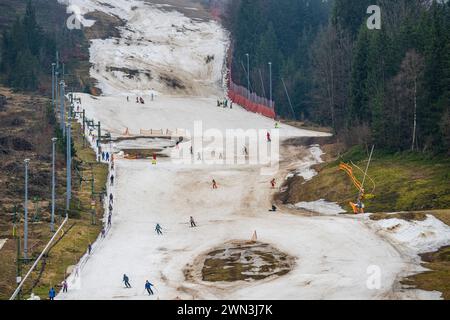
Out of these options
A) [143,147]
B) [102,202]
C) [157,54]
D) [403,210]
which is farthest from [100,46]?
[403,210]

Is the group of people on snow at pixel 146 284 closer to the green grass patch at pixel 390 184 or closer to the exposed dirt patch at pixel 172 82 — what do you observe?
the green grass patch at pixel 390 184

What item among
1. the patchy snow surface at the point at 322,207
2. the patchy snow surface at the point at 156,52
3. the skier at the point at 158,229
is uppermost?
the patchy snow surface at the point at 156,52

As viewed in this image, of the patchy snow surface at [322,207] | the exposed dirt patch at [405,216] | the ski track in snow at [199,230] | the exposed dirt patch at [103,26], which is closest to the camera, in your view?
the ski track in snow at [199,230]

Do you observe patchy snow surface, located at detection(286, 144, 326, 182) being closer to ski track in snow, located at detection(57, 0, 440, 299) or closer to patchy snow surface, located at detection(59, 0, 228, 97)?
ski track in snow, located at detection(57, 0, 440, 299)

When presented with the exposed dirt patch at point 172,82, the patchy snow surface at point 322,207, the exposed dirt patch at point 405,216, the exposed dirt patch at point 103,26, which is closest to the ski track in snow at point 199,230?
the exposed dirt patch at point 405,216

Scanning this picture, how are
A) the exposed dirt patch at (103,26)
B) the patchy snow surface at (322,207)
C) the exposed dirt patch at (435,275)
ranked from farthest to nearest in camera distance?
the exposed dirt patch at (103,26), the patchy snow surface at (322,207), the exposed dirt patch at (435,275)

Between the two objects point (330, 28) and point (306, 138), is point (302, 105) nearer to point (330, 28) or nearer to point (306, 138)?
point (330, 28)
